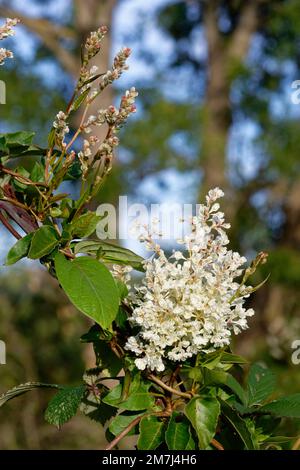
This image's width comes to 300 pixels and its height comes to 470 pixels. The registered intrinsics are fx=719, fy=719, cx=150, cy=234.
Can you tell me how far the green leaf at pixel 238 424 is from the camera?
2.23 feet

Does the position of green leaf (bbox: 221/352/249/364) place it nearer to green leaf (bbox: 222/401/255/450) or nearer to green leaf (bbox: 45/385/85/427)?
green leaf (bbox: 222/401/255/450)

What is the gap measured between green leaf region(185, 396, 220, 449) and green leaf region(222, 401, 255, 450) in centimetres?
3

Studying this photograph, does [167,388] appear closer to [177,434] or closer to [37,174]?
[177,434]

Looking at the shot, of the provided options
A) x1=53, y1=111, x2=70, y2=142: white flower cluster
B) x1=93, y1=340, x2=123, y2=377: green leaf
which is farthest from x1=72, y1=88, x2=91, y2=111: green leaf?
x1=93, y1=340, x2=123, y2=377: green leaf

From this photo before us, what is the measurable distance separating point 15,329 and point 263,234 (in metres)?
2.52

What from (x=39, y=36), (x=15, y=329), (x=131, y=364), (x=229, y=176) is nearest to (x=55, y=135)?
(x=131, y=364)

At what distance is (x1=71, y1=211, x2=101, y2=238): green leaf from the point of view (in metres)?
0.69

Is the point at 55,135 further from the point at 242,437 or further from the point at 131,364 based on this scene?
the point at 242,437

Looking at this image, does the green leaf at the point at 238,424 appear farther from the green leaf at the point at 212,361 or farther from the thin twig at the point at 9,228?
the thin twig at the point at 9,228

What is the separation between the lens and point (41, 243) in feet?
2.21

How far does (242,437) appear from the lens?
68cm

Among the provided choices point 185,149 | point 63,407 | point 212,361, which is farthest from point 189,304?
point 185,149

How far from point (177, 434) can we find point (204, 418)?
0.10ft
